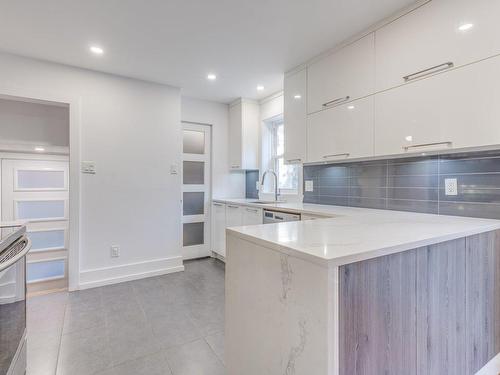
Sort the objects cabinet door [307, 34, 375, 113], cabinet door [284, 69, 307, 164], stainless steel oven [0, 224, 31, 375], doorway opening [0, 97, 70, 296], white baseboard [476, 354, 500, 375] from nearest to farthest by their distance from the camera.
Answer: stainless steel oven [0, 224, 31, 375] < white baseboard [476, 354, 500, 375] < cabinet door [307, 34, 375, 113] < cabinet door [284, 69, 307, 164] < doorway opening [0, 97, 70, 296]

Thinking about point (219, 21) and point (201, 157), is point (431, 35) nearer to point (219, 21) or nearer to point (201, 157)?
point (219, 21)

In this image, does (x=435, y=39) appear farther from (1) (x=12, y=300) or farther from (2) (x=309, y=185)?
(1) (x=12, y=300)

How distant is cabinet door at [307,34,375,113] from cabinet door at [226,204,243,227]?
1396 mm

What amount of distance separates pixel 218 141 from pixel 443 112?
2919 millimetres

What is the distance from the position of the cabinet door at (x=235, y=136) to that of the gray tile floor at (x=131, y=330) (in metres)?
1.76

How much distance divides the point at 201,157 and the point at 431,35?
118 inches

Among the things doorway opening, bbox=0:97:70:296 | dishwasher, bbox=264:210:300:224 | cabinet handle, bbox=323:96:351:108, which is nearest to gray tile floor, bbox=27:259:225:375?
dishwasher, bbox=264:210:300:224

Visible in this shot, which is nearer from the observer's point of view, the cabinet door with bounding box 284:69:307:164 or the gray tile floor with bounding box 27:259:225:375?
the gray tile floor with bounding box 27:259:225:375

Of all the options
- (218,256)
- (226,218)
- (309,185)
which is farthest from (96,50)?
(218,256)

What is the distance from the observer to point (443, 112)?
1.58 m

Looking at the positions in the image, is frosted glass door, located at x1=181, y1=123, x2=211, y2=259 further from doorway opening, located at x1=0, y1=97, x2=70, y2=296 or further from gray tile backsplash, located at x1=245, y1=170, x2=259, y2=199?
doorway opening, located at x1=0, y1=97, x2=70, y2=296

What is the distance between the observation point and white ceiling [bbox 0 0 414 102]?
1798 mm

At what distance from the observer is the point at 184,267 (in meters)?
3.42

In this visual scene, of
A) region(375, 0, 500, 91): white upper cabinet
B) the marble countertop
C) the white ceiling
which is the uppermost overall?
the white ceiling
